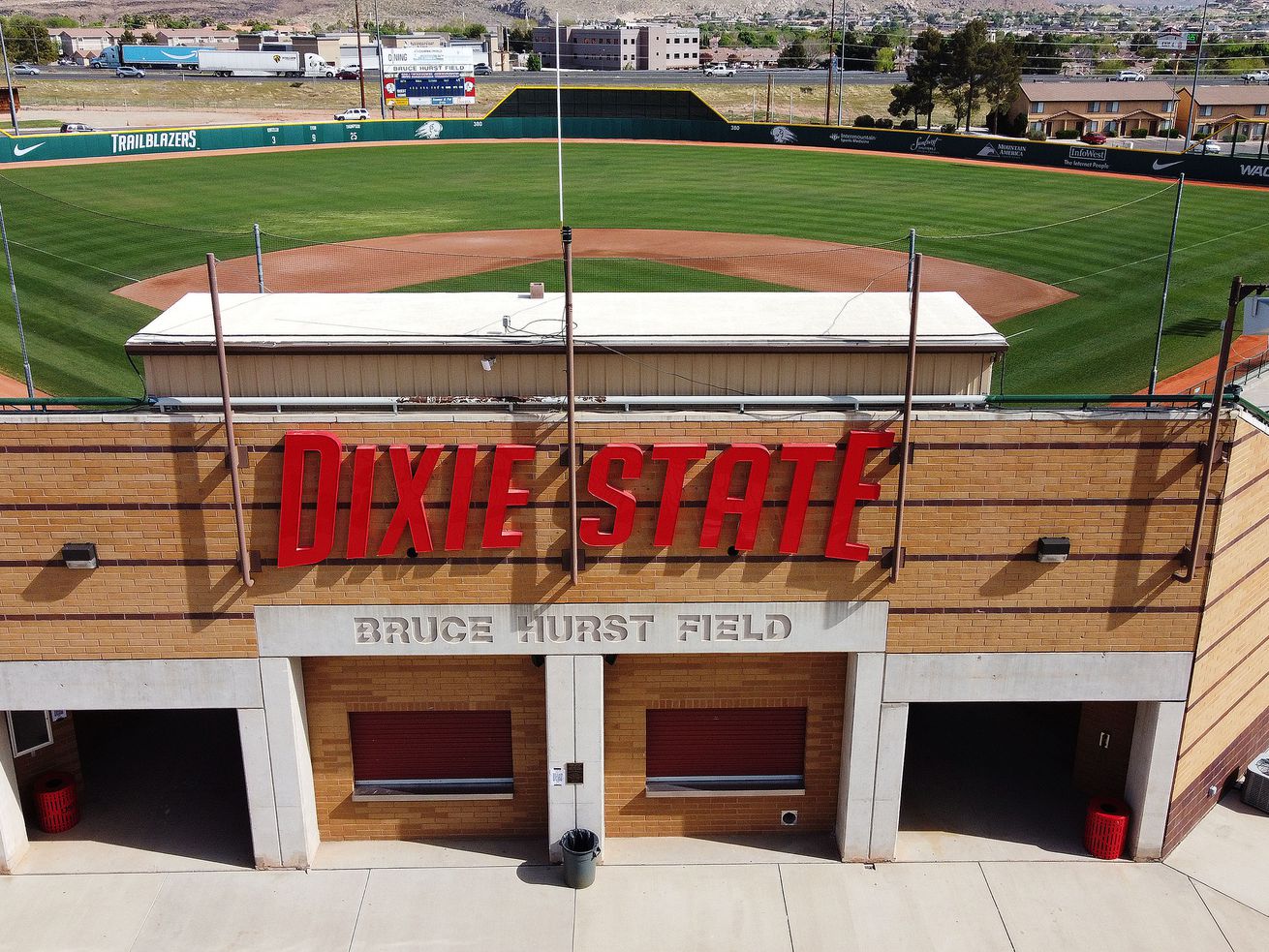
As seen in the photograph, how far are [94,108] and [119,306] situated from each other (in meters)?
84.3

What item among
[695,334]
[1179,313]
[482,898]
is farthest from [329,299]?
[1179,313]

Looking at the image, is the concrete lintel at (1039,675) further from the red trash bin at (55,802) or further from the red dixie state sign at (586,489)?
the red trash bin at (55,802)

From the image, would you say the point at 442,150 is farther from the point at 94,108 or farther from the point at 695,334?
the point at 695,334

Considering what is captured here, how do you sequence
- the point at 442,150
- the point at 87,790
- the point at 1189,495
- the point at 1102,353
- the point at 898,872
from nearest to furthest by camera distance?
the point at 1189,495 < the point at 898,872 < the point at 87,790 < the point at 1102,353 < the point at 442,150

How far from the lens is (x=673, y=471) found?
1430cm

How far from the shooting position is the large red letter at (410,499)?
14117 mm

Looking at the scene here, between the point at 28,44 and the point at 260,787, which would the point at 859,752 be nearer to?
the point at 260,787

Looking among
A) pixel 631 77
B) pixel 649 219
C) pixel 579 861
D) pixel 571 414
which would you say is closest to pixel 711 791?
pixel 579 861

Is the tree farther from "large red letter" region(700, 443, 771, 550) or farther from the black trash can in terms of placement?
"large red letter" region(700, 443, 771, 550)

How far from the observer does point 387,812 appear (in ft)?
54.2

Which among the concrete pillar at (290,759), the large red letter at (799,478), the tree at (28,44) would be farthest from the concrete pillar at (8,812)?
the tree at (28,44)

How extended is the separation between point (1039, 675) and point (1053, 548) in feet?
6.35

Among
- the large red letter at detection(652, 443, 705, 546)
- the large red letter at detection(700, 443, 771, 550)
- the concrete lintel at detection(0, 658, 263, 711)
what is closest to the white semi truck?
the concrete lintel at detection(0, 658, 263, 711)

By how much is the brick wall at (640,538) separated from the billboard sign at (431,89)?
79892 mm
